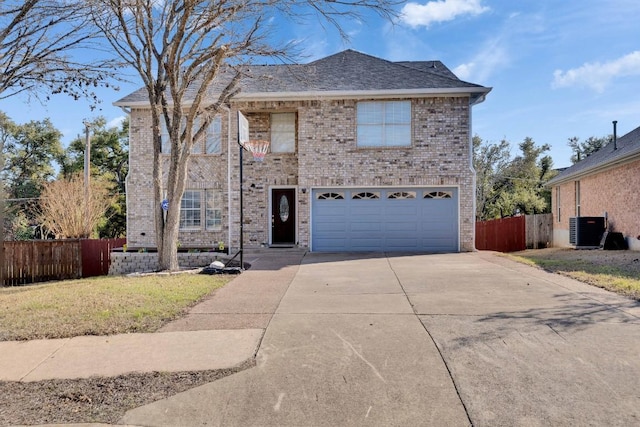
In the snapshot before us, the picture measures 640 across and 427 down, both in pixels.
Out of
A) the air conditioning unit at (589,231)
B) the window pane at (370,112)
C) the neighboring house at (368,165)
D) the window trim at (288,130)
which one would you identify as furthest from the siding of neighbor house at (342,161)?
the air conditioning unit at (589,231)

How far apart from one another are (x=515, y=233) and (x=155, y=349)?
64.1ft

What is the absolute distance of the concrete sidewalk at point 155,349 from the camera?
4.15 meters

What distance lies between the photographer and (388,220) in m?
14.8

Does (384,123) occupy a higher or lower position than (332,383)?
higher

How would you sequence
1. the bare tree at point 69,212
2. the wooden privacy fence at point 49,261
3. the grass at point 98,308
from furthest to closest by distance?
1. the bare tree at point 69,212
2. the wooden privacy fence at point 49,261
3. the grass at point 98,308

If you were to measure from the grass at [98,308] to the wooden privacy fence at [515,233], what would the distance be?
16070mm

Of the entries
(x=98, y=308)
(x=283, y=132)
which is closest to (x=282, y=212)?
(x=283, y=132)

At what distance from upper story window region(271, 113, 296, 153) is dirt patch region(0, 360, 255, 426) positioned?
12.2 m

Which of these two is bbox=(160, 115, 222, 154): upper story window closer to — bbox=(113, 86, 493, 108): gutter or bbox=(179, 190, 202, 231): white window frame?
bbox=(179, 190, 202, 231): white window frame

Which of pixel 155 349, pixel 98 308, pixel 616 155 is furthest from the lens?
pixel 616 155

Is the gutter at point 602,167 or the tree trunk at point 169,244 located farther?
the gutter at point 602,167

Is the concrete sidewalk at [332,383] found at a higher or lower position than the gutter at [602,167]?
lower

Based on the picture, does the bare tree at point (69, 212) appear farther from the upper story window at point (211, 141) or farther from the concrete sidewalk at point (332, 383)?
the concrete sidewalk at point (332, 383)

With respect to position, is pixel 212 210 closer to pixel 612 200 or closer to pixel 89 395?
pixel 89 395
